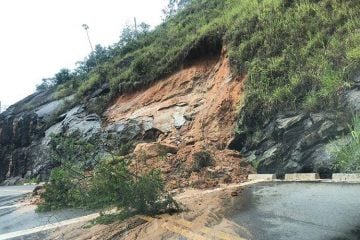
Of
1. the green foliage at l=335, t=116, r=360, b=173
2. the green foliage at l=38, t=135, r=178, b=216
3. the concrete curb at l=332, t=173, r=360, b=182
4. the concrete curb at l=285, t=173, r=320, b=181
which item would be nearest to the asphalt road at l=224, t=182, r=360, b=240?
the concrete curb at l=332, t=173, r=360, b=182

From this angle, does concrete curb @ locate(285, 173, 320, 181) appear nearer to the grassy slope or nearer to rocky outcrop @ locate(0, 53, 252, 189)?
rocky outcrop @ locate(0, 53, 252, 189)

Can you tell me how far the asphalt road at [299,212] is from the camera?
474cm

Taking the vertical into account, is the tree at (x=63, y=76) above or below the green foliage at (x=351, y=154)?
above

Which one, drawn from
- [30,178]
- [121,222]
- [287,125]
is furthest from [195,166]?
[30,178]

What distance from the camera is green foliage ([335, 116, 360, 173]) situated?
7.89m

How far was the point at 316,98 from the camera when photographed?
9969 millimetres

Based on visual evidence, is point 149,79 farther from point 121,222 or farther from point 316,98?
point 121,222

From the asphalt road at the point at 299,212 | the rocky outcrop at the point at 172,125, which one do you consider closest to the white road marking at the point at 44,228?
the rocky outcrop at the point at 172,125

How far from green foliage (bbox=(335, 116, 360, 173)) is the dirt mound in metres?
2.73

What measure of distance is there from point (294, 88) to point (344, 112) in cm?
219

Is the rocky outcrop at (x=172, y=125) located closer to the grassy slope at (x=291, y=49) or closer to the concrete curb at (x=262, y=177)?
the concrete curb at (x=262, y=177)

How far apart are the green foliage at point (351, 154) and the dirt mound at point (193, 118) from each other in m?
2.73

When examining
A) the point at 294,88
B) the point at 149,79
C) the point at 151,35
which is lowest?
the point at 294,88

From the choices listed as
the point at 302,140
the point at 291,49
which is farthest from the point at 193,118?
the point at 302,140
